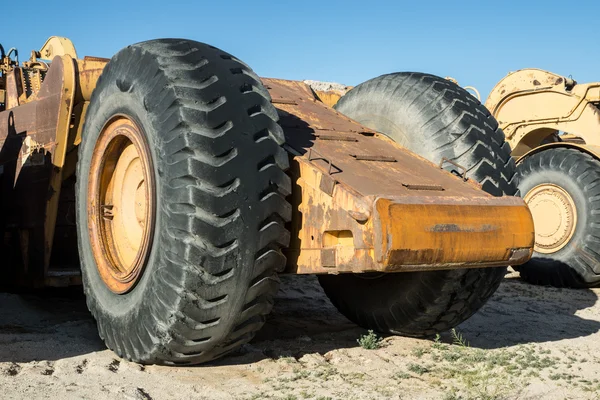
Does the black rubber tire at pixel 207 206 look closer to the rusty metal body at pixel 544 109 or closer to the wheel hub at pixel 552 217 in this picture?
the wheel hub at pixel 552 217

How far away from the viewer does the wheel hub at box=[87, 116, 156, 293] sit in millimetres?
4055

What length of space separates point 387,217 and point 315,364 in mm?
1179

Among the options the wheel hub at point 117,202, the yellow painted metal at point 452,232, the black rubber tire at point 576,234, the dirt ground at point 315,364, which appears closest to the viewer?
the yellow painted metal at point 452,232

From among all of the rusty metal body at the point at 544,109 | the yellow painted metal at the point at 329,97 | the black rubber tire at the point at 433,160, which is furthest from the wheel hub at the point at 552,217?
the black rubber tire at the point at 433,160

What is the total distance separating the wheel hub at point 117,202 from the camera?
4.05m

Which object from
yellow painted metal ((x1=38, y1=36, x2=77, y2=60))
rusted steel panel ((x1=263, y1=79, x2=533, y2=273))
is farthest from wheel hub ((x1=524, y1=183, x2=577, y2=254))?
yellow painted metal ((x1=38, y1=36, x2=77, y2=60))

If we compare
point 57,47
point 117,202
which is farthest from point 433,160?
point 57,47

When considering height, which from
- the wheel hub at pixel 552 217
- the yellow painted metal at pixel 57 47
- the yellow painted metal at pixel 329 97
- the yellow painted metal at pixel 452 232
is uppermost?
the yellow painted metal at pixel 57 47

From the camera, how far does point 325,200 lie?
3.48m

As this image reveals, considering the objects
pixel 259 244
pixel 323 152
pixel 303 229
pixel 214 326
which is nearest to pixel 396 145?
pixel 323 152

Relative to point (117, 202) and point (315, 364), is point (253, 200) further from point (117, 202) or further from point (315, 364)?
point (117, 202)

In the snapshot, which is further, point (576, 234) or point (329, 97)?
point (576, 234)

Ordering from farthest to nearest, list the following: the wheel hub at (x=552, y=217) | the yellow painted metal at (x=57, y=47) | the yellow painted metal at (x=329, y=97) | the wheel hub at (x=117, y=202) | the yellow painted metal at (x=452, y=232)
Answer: the wheel hub at (x=552, y=217) → the yellow painted metal at (x=57, y=47) → the yellow painted metal at (x=329, y=97) → the wheel hub at (x=117, y=202) → the yellow painted metal at (x=452, y=232)

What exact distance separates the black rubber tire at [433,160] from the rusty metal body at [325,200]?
0.38 m
